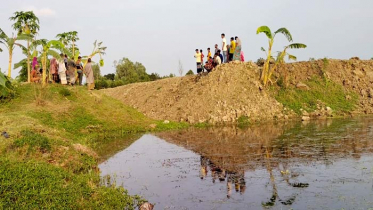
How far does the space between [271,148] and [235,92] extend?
11732 mm

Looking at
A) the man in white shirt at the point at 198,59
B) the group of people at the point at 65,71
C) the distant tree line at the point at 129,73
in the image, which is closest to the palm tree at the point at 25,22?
the group of people at the point at 65,71

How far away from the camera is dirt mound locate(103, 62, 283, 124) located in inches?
892

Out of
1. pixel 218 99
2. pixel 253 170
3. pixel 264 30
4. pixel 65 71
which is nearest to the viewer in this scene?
pixel 253 170

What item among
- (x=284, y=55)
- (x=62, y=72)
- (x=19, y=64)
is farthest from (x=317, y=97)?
(x=19, y=64)

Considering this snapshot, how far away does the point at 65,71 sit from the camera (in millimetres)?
21594

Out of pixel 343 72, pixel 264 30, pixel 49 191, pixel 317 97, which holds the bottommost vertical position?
pixel 49 191

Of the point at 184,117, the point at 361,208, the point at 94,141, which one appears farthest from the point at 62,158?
the point at 184,117

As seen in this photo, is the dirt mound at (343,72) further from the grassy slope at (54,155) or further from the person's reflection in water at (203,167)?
the person's reflection in water at (203,167)

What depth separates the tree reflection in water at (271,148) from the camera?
29.3 feet

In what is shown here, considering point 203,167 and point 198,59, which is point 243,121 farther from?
point 203,167

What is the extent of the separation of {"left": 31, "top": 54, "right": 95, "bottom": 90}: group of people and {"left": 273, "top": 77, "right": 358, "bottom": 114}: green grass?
1330 cm

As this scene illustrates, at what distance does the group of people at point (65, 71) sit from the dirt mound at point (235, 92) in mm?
5797

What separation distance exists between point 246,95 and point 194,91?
12.8 ft

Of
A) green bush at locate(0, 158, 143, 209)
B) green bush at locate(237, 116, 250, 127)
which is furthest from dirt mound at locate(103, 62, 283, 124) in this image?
green bush at locate(0, 158, 143, 209)
